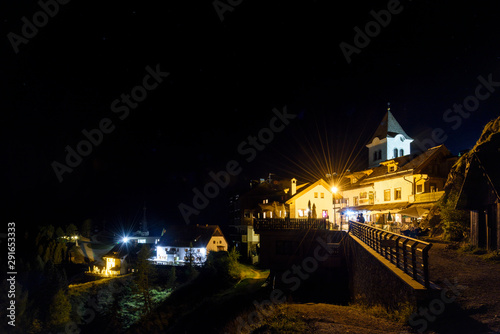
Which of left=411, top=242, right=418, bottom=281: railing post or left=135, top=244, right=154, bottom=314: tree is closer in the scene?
left=411, top=242, right=418, bottom=281: railing post

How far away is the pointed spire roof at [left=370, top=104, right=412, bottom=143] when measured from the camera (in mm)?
49625

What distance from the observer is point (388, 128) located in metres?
50.1

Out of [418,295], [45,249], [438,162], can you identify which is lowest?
[45,249]

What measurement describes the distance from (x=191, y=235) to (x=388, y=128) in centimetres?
3833

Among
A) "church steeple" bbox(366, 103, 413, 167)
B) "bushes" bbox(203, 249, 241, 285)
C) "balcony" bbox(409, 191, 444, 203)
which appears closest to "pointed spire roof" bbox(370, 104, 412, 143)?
"church steeple" bbox(366, 103, 413, 167)

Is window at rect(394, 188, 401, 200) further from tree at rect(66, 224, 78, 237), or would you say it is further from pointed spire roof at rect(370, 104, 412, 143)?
tree at rect(66, 224, 78, 237)

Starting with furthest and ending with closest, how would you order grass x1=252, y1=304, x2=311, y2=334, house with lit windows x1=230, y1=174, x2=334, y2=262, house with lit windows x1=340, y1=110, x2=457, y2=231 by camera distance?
house with lit windows x1=230, y1=174, x2=334, y2=262 < house with lit windows x1=340, y1=110, x2=457, y2=231 < grass x1=252, y1=304, x2=311, y2=334

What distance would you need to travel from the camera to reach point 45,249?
70000mm

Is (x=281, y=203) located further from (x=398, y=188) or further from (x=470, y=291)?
(x=470, y=291)

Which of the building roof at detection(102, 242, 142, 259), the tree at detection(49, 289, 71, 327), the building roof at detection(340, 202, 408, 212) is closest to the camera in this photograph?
the building roof at detection(340, 202, 408, 212)

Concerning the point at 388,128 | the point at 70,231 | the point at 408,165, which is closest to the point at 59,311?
the point at 408,165

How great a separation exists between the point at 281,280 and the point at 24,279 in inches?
2100

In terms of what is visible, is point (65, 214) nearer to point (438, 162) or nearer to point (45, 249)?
point (45, 249)

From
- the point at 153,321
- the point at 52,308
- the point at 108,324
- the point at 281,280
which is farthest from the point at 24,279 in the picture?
the point at 281,280
